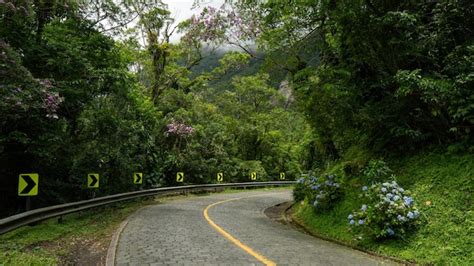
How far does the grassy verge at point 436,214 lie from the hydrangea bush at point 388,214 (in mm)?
218

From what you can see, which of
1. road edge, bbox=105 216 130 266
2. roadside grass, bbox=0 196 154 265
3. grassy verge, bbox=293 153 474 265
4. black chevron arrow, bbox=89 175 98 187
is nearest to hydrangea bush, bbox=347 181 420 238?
grassy verge, bbox=293 153 474 265

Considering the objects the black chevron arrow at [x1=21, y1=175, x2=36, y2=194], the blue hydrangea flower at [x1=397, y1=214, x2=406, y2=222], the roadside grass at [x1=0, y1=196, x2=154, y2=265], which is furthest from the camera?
the black chevron arrow at [x1=21, y1=175, x2=36, y2=194]

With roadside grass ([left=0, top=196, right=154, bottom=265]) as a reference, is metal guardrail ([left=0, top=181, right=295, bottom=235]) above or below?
above

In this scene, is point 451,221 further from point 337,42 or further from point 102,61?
point 102,61

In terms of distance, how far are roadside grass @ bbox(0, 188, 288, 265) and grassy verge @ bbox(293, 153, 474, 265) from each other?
5.83 meters

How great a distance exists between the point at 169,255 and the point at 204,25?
740 inches

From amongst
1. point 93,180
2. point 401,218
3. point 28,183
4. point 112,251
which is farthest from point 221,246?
point 93,180

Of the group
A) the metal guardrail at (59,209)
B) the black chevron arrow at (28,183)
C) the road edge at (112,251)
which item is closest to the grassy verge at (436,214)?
the road edge at (112,251)

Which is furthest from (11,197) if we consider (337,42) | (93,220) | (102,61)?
(337,42)

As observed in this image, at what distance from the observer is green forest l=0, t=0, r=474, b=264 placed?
27.1 ft

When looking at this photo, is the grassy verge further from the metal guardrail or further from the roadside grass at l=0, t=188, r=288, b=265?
the metal guardrail

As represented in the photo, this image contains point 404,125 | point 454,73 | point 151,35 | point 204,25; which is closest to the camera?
point 454,73

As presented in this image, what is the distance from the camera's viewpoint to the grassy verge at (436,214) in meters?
6.68

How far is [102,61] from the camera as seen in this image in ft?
52.1
